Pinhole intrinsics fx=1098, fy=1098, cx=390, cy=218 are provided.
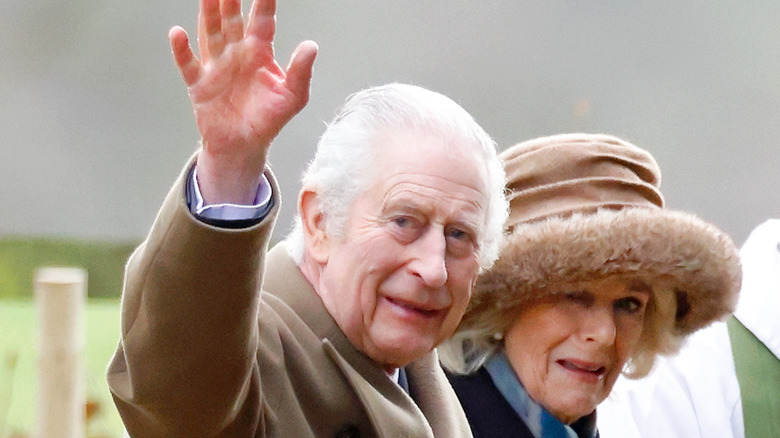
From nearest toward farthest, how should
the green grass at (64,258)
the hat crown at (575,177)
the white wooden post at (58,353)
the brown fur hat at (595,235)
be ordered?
the brown fur hat at (595,235) < the hat crown at (575,177) < the white wooden post at (58,353) < the green grass at (64,258)

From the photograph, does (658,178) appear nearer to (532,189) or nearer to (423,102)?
(532,189)

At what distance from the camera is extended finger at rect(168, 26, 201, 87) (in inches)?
66.3

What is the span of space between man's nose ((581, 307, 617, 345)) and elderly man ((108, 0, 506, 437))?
0.53 metres

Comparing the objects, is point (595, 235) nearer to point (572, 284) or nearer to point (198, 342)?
point (572, 284)

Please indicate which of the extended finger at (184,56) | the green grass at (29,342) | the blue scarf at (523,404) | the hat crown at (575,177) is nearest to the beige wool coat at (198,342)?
the extended finger at (184,56)

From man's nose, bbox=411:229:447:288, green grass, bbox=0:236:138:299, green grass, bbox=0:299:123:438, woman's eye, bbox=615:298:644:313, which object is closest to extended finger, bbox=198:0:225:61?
man's nose, bbox=411:229:447:288

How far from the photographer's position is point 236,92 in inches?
69.1

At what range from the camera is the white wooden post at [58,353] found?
3627mm

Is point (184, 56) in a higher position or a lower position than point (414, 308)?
higher

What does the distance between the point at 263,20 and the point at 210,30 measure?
0.29 feet

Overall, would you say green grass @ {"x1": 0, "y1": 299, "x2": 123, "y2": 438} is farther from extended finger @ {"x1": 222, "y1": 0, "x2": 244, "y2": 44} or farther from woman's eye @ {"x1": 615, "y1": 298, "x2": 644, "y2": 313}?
extended finger @ {"x1": 222, "y1": 0, "x2": 244, "y2": 44}

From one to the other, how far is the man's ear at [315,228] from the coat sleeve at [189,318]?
424 millimetres

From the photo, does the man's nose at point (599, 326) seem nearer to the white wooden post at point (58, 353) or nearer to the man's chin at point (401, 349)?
the man's chin at point (401, 349)

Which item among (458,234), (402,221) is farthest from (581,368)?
(402,221)
